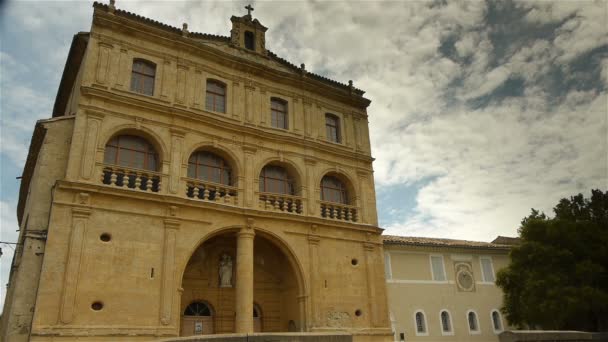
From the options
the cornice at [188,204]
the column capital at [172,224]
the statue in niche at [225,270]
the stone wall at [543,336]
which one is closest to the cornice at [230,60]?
the cornice at [188,204]

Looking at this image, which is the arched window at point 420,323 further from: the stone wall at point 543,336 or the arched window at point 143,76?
the arched window at point 143,76

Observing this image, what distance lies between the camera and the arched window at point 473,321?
30672mm

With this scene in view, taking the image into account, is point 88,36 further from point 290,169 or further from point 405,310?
point 405,310

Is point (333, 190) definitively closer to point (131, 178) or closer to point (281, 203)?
point (281, 203)

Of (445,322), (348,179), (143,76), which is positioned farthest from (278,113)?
(445,322)

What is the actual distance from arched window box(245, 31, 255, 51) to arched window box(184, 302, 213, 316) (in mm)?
12290

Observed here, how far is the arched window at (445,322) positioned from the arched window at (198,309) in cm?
1690

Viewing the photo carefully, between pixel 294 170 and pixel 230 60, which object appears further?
pixel 294 170

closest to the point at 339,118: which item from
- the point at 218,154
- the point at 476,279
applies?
the point at 218,154

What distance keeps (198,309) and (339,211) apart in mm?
7753

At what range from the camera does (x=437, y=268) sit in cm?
3089

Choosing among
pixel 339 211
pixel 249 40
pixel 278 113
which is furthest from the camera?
pixel 249 40

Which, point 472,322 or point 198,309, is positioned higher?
point 198,309

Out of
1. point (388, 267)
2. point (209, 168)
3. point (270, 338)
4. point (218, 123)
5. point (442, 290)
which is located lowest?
point (270, 338)
